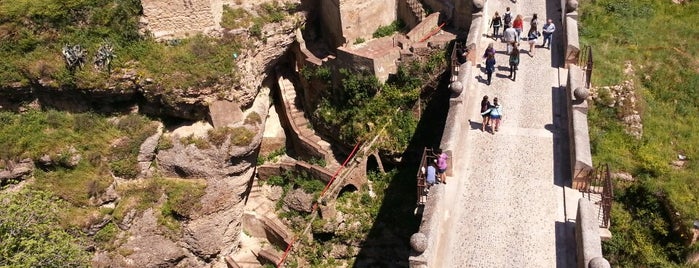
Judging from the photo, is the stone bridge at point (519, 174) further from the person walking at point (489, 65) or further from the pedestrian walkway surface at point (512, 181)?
the person walking at point (489, 65)

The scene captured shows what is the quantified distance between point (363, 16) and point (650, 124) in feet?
38.2

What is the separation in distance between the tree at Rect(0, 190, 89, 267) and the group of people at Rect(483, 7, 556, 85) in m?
14.2

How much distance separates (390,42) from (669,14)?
11.2 m

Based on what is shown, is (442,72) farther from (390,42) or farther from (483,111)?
(483,111)

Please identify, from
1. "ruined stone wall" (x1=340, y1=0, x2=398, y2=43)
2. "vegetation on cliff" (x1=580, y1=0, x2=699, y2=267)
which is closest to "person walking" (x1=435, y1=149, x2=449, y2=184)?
"vegetation on cliff" (x1=580, y1=0, x2=699, y2=267)

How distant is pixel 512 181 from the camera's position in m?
14.5

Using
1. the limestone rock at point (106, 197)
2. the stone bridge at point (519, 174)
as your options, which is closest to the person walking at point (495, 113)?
the stone bridge at point (519, 174)

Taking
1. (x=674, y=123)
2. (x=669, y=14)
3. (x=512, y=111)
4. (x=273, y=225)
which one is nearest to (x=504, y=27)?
(x=512, y=111)

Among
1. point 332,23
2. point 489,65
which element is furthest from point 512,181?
point 332,23

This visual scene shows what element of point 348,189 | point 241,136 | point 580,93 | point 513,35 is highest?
point 513,35

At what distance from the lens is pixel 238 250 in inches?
973

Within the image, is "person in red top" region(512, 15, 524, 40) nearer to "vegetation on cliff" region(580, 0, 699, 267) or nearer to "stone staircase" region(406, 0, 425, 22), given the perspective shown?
"vegetation on cliff" region(580, 0, 699, 267)

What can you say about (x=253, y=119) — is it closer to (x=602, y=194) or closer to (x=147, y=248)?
(x=147, y=248)

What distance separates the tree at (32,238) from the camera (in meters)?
15.5
